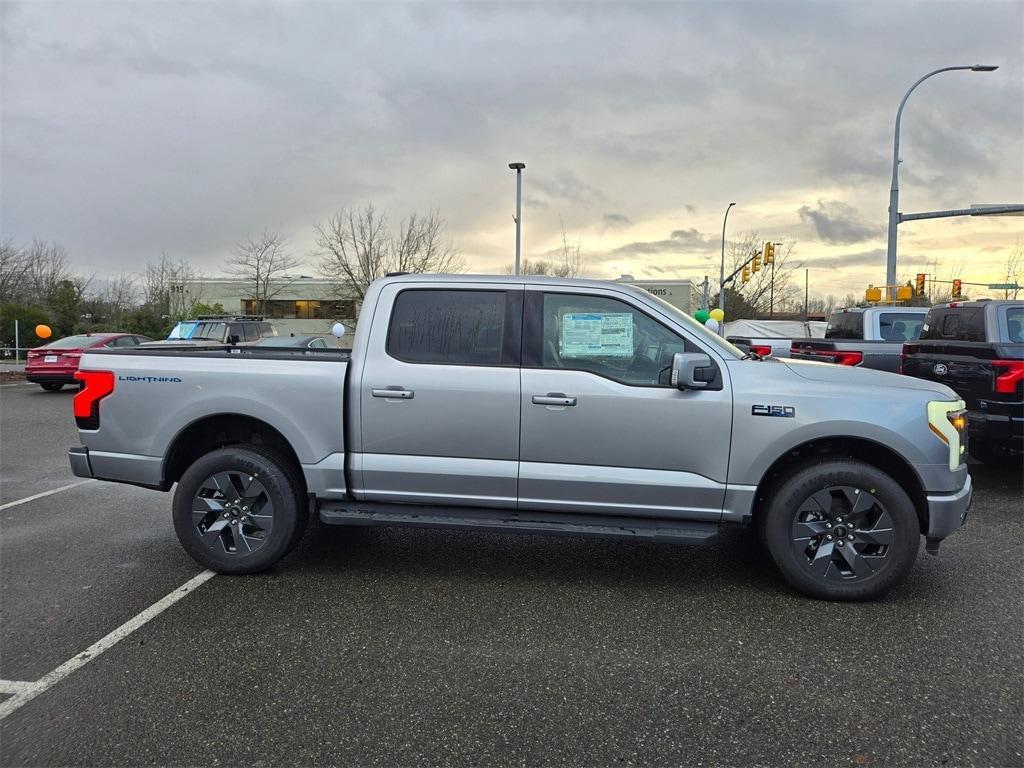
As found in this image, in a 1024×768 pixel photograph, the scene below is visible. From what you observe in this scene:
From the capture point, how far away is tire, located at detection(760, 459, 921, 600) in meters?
3.81

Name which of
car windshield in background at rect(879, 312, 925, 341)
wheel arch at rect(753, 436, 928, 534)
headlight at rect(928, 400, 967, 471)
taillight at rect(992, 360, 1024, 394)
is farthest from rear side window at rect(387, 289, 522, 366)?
car windshield in background at rect(879, 312, 925, 341)

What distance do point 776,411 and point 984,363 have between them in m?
3.99

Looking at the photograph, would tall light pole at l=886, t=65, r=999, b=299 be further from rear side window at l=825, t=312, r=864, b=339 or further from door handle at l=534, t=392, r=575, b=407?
door handle at l=534, t=392, r=575, b=407

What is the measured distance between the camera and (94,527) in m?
5.42

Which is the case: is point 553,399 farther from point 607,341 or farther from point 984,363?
point 984,363

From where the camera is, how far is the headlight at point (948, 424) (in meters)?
3.82

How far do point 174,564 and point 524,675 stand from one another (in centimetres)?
276

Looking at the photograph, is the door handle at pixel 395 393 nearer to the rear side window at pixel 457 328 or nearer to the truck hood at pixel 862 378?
the rear side window at pixel 457 328

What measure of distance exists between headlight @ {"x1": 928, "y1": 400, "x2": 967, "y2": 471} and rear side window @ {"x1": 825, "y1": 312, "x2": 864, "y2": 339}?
739 centimetres

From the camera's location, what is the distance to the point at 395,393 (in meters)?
4.08

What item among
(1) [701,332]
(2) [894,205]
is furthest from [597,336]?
(2) [894,205]

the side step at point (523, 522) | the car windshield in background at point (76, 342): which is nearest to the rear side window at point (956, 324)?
the side step at point (523, 522)

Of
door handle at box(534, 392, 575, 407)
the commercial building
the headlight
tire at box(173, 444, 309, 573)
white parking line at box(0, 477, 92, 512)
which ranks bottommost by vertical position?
white parking line at box(0, 477, 92, 512)

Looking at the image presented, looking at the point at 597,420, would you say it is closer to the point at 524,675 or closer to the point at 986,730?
the point at 524,675
